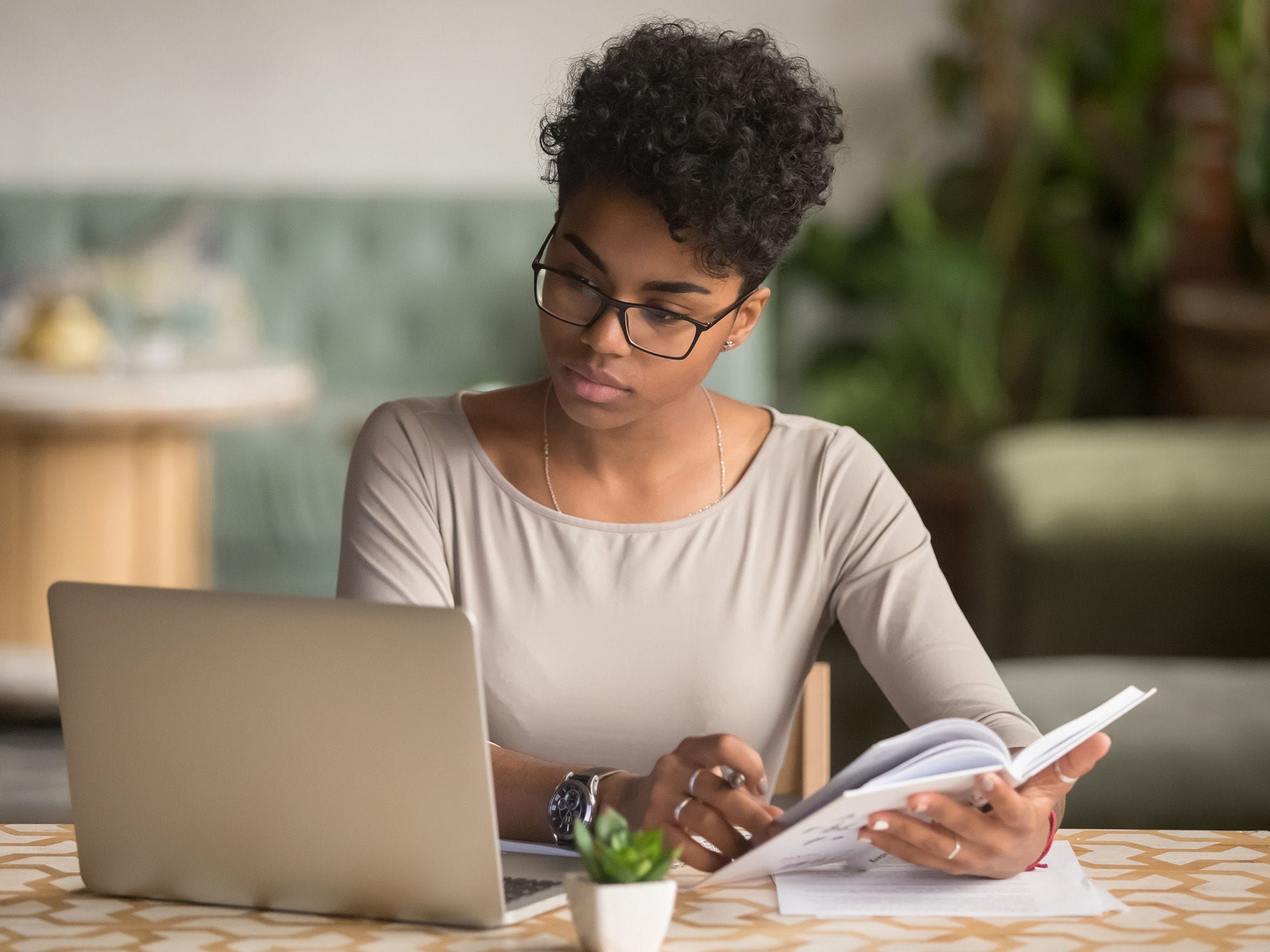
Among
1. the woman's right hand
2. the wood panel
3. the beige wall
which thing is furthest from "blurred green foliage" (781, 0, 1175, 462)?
the woman's right hand

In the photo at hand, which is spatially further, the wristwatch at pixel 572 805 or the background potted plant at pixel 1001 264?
the background potted plant at pixel 1001 264

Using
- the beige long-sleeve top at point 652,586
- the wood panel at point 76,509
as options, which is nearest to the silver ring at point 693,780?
the beige long-sleeve top at point 652,586

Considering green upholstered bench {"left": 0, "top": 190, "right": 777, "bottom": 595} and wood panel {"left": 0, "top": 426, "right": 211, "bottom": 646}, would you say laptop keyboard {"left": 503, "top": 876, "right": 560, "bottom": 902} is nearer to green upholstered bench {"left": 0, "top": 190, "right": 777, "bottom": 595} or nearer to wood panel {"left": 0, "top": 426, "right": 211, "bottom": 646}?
wood panel {"left": 0, "top": 426, "right": 211, "bottom": 646}

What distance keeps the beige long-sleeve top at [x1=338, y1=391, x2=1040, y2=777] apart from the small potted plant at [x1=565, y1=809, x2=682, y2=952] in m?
0.48

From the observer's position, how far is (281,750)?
0.94 meters

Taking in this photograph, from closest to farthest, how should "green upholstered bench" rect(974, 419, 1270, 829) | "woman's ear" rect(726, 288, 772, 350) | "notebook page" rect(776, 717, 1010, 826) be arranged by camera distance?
"notebook page" rect(776, 717, 1010, 826) < "woman's ear" rect(726, 288, 772, 350) < "green upholstered bench" rect(974, 419, 1270, 829)

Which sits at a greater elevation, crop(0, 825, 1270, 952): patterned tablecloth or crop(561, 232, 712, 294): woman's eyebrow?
crop(561, 232, 712, 294): woman's eyebrow

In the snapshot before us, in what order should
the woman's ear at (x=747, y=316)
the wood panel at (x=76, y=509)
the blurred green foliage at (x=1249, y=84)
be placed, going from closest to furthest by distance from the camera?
the woman's ear at (x=747, y=316) → the wood panel at (x=76, y=509) → the blurred green foliage at (x=1249, y=84)

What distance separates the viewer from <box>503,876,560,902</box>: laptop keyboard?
1.01 metres

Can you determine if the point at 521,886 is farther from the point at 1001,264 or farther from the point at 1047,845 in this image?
the point at 1001,264

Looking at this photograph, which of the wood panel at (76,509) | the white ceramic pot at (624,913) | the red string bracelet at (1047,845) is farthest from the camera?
the wood panel at (76,509)

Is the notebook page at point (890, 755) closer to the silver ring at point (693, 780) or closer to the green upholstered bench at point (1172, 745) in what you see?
the silver ring at point (693, 780)

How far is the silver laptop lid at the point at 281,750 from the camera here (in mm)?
908

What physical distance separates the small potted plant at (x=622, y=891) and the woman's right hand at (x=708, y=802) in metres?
0.15
